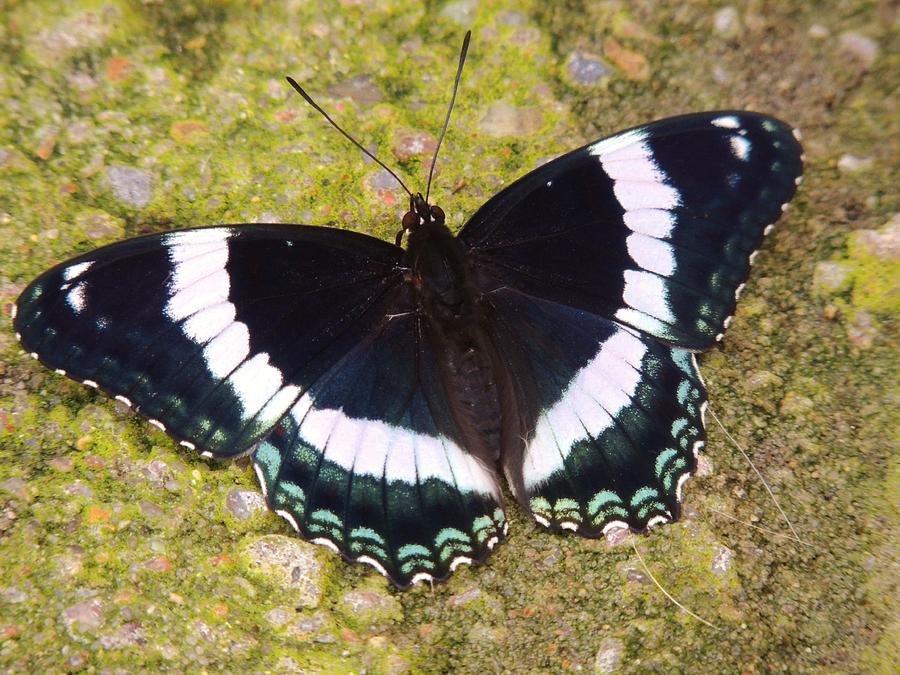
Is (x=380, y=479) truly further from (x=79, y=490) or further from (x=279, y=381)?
(x=79, y=490)

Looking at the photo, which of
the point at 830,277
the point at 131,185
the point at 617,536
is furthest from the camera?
the point at 131,185

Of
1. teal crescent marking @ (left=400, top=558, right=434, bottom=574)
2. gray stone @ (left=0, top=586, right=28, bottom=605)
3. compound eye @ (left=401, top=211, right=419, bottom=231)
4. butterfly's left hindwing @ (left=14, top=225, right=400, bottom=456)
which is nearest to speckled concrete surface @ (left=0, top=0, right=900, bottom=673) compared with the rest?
gray stone @ (left=0, top=586, right=28, bottom=605)

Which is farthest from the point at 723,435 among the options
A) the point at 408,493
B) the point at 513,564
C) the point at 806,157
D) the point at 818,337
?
the point at 806,157

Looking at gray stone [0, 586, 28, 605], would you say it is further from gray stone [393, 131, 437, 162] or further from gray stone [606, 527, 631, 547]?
gray stone [393, 131, 437, 162]

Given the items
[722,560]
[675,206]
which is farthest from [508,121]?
[722,560]

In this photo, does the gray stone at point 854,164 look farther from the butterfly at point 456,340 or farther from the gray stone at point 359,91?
the gray stone at point 359,91

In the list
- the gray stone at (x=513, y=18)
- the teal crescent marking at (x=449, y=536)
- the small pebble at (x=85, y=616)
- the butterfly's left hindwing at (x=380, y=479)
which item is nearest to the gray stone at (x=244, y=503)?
the butterfly's left hindwing at (x=380, y=479)

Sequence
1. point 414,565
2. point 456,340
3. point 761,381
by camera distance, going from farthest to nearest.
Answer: point 761,381 → point 456,340 → point 414,565
